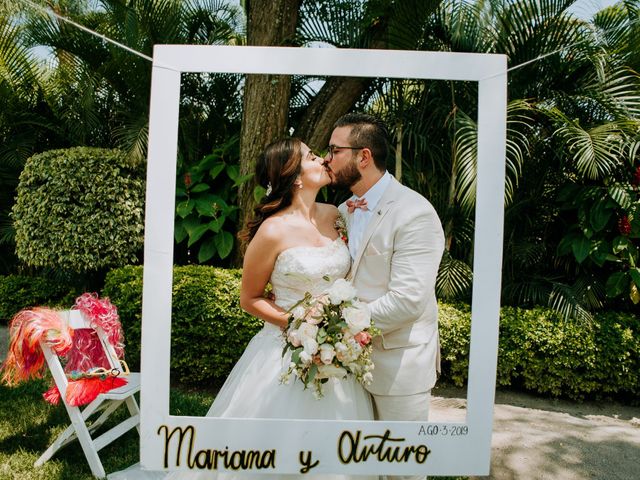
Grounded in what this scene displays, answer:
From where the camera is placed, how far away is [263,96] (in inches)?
203

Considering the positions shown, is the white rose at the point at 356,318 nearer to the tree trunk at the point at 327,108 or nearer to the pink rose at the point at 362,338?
the pink rose at the point at 362,338

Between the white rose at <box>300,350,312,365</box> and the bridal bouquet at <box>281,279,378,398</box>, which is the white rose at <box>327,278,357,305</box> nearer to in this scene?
the bridal bouquet at <box>281,279,378,398</box>

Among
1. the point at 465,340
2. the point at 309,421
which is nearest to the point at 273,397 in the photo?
the point at 309,421

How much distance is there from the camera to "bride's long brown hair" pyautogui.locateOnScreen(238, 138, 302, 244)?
108 inches

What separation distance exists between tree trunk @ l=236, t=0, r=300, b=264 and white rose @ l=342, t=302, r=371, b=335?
347 cm

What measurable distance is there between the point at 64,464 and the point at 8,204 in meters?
6.04

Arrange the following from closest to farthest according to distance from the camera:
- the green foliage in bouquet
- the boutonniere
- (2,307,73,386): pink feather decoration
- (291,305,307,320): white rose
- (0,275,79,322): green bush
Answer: (291,305,307,320): white rose
the boutonniere
(2,307,73,386): pink feather decoration
the green foliage in bouquet
(0,275,79,322): green bush

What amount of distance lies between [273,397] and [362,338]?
708mm

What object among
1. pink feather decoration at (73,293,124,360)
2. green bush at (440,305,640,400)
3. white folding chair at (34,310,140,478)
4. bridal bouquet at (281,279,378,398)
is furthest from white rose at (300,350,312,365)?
green bush at (440,305,640,400)

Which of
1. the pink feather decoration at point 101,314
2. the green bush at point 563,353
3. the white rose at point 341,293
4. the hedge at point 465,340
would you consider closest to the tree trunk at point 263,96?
the hedge at point 465,340

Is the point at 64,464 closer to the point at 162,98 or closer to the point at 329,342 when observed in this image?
the point at 329,342

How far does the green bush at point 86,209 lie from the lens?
19.4 ft

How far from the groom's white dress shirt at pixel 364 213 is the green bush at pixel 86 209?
13.1 feet

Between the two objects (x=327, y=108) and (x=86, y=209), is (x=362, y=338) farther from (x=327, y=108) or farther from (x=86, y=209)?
(x=86, y=209)
